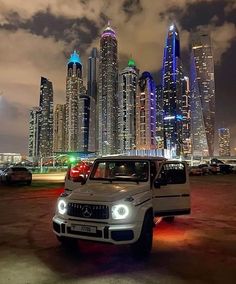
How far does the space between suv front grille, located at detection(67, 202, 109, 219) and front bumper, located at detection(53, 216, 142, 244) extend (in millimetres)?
133

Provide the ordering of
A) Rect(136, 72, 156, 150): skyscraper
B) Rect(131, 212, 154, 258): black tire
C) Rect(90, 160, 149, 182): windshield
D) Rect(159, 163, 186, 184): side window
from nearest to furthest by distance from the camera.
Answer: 1. Rect(131, 212, 154, 258): black tire
2. Rect(90, 160, 149, 182): windshield
3. Rect(159, 163, 186, 184): side window
4. Rect(136, 72, 156, 150): skyscraper

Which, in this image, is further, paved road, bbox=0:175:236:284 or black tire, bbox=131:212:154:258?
black tire, bbox=131:212:154:258

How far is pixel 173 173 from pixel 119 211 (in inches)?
114

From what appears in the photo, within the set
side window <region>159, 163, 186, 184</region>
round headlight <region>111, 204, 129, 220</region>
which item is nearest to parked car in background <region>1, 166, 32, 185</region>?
side window <region>159, 163, 186, 184</region>

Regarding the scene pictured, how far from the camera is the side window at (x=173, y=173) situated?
29.2 ft

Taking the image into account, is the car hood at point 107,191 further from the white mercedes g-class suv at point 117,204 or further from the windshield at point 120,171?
the windshield at point 120,171

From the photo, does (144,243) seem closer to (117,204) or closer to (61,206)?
(117,204)

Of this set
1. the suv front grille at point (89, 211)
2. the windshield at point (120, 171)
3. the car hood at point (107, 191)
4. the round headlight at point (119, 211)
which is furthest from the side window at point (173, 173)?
the suv front grille at point (89, 211)

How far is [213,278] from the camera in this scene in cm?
586

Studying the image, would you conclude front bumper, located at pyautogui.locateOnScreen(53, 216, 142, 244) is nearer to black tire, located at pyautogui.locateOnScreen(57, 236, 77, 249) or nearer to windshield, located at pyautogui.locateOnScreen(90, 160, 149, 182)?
black tire, located at pyautogui.locateOnScreen(57, 236, 77, 249)

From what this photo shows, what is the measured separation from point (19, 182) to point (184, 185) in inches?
815

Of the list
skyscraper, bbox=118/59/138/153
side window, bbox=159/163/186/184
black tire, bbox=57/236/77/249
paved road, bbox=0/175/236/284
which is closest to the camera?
paved road, bbox=0/175/236/284

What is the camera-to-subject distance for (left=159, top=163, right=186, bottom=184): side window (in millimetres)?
8887

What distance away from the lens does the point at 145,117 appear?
19088cm
